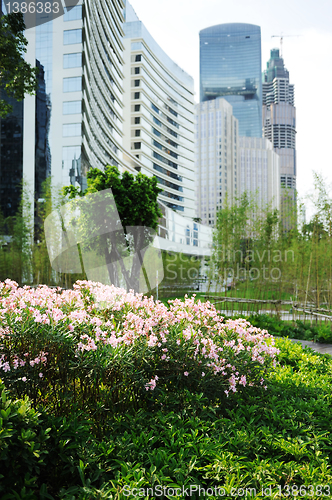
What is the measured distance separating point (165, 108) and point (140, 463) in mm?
48686

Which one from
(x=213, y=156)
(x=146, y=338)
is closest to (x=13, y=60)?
(x=146, y=338)

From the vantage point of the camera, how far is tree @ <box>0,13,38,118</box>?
4445mm

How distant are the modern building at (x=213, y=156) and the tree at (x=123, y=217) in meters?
65.6

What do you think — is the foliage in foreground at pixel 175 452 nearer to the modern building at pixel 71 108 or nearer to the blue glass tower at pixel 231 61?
the modern building at pixel 71 108

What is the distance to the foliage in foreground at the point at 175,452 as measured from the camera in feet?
4.95

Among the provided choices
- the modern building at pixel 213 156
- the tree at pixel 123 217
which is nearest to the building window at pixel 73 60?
the tree at pixel 123 217

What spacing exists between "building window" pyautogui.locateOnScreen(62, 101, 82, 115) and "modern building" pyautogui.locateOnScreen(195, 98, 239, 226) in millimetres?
59137

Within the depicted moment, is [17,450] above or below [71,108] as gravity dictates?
below

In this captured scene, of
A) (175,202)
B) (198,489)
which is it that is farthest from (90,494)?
(175,202)

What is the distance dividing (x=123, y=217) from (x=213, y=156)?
230ft

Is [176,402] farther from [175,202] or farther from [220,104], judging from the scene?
[220,104]

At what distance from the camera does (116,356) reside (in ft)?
6.90

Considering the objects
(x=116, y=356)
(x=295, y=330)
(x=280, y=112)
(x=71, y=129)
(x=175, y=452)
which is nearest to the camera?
(x=175, y=452)

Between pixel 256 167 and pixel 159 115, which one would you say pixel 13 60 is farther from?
pixel 256 167
